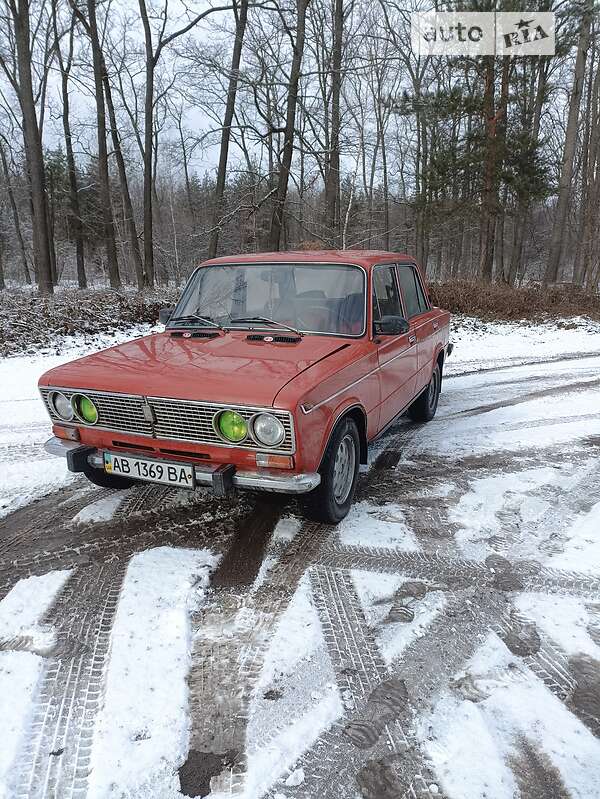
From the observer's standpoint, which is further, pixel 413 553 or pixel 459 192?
pixel 459 192

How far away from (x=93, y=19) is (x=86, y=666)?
22.6 metres

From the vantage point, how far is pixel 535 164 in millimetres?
17453

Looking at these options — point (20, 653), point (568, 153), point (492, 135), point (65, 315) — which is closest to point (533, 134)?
point (492, 135)

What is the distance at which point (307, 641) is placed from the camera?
265 cm

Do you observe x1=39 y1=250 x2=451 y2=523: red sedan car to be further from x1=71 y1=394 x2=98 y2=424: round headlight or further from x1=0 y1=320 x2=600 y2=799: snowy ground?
x1=0 y1=320 x2=600 y2=799: snowy ground

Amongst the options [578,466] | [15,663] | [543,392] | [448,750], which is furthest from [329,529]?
[543,392]

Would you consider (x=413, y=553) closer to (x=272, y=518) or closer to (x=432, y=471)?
(x=272, y=518)

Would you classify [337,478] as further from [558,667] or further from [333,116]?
[333,116]

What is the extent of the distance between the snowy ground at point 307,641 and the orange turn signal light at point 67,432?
0.64m

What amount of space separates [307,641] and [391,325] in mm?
2515

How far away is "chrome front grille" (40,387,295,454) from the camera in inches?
121

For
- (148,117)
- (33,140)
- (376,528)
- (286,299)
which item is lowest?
(376,528)

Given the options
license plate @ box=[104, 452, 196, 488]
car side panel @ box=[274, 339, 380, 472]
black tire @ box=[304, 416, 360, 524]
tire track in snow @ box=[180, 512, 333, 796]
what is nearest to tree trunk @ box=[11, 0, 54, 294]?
license plate @ box=[104, 452, 196, 488]

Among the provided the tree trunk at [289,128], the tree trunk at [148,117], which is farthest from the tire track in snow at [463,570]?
the tree trunk at [148,117]
